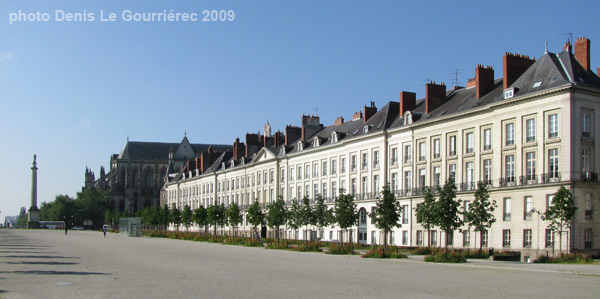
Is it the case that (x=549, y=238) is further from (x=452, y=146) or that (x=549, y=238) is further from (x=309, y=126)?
(x=309, y=126)

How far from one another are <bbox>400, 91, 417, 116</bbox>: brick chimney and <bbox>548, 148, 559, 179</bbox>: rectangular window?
732 inches

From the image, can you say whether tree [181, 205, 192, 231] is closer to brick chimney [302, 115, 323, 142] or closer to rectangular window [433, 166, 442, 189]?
brick chimney [302, 115, 323, 142]

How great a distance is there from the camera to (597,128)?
1734 inches

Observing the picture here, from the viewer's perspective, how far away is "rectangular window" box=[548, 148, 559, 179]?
4322 centimetres

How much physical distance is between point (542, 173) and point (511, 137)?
430cm

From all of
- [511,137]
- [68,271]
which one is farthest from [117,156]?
[68,271]

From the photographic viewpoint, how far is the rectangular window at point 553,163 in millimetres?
43219

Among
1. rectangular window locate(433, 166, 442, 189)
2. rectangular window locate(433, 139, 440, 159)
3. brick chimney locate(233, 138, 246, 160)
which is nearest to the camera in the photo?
rectangular window locate(433, 166, 442, 189)

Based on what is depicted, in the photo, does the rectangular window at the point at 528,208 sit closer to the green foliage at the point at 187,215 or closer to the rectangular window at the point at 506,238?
the rectangular window at the point at 506,238

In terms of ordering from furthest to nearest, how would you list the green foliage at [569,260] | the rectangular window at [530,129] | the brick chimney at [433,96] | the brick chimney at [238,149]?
the brick chimney at [238,149]
the brick chimney at [433,96]
the rectangular window at [530,129]
the green foliage at [569,260]

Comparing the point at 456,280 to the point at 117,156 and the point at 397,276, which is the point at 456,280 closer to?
the point at 397,276

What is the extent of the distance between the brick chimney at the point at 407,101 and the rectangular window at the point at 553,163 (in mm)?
18603

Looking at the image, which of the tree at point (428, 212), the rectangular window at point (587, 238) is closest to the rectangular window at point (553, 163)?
the rectangular window at point (587, 238)

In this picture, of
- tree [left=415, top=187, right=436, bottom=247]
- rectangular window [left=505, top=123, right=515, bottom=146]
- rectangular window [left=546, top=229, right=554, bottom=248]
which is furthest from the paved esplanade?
rectangular window [left=505, top=123, right=515, bottom=146]
